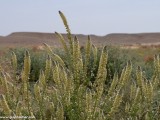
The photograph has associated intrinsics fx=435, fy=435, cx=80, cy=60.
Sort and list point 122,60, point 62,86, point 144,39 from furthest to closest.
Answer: point 144,39 < point 122,60 < point 62,86

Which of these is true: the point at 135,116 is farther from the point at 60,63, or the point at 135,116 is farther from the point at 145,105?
the point at 60,63

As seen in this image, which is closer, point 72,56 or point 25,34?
point 72,56

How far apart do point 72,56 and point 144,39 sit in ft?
353

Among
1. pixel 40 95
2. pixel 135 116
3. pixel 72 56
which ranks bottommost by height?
pixel 135 116

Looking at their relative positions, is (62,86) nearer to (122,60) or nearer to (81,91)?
(81,91)

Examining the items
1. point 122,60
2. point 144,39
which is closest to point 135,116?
point 122,60

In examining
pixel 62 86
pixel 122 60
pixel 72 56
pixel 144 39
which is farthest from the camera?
pixel 144 39

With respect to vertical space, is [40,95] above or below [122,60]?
above

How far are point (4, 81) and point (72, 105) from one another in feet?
1.65

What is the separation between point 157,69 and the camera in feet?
10.0

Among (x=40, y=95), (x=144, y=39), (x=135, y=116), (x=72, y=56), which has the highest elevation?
(x=72, y=56)

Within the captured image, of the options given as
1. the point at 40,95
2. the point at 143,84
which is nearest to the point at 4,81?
the point at 40,95

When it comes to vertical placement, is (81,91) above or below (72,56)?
below

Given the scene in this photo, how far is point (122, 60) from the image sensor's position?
13.3 metres
